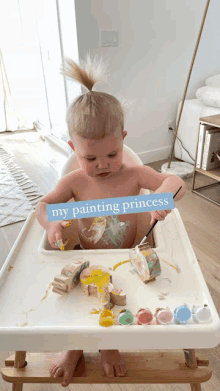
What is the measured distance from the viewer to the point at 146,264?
0.56 m

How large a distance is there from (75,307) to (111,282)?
0.09 metres

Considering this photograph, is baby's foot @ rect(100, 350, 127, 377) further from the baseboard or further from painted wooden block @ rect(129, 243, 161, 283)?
the baseboard

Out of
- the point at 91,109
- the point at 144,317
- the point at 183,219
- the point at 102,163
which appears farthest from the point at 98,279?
the point at 183,219

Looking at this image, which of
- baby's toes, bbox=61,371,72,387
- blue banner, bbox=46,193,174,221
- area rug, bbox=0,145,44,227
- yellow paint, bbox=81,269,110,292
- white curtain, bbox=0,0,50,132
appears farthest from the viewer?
white curtain, bbox=0,0,50,132

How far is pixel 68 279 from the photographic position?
54cm

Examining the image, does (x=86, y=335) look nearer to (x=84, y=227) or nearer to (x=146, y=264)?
(x=146, y=264)

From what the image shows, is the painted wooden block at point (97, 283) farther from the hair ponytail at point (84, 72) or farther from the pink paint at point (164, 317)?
the hair ponytail at point (84, 72)

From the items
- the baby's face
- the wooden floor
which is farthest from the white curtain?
the baby's face

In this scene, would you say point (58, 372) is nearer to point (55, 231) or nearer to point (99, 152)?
point (55, 231)

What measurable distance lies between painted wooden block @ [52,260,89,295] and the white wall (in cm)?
167

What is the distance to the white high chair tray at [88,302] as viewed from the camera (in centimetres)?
46

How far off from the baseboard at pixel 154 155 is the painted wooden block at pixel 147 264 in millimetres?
2060

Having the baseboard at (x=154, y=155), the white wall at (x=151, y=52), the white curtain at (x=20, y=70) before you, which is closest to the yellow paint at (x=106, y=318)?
the white wall at (x=151, y=52)

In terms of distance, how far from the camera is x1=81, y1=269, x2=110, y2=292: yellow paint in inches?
21.0
